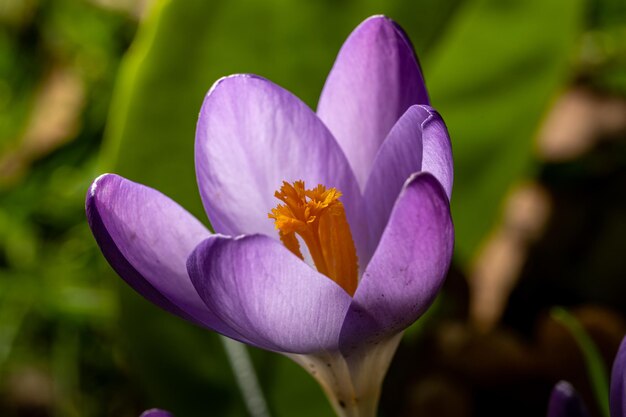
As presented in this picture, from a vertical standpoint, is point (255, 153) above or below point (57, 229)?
above

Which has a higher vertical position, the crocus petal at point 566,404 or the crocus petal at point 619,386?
the crocus petal at point 619,386

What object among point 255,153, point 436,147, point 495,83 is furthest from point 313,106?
point 436,147

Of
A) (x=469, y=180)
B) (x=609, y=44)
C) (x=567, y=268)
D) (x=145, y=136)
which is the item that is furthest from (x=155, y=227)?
(x=609, y=44)

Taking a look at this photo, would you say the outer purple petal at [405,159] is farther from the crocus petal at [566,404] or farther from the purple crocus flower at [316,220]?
the crocus petal at [566,404]

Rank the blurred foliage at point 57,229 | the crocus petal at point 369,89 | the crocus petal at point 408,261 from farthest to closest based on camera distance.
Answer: the blurred foliage at point 57,229, the crocus petal at point 369,89, the crocus petal at point 408,261

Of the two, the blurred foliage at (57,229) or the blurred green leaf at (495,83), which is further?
the blurred foliage at (57,229)

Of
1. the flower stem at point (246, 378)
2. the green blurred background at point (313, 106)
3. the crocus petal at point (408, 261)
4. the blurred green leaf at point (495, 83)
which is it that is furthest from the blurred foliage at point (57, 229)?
the crocus petal at point (408, 261)

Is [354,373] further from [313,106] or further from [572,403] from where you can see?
[313,106]

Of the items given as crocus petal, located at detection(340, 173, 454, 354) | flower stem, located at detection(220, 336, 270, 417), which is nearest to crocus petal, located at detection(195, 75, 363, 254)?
crocus petal, located at detection(340, 173, 454, 354)
